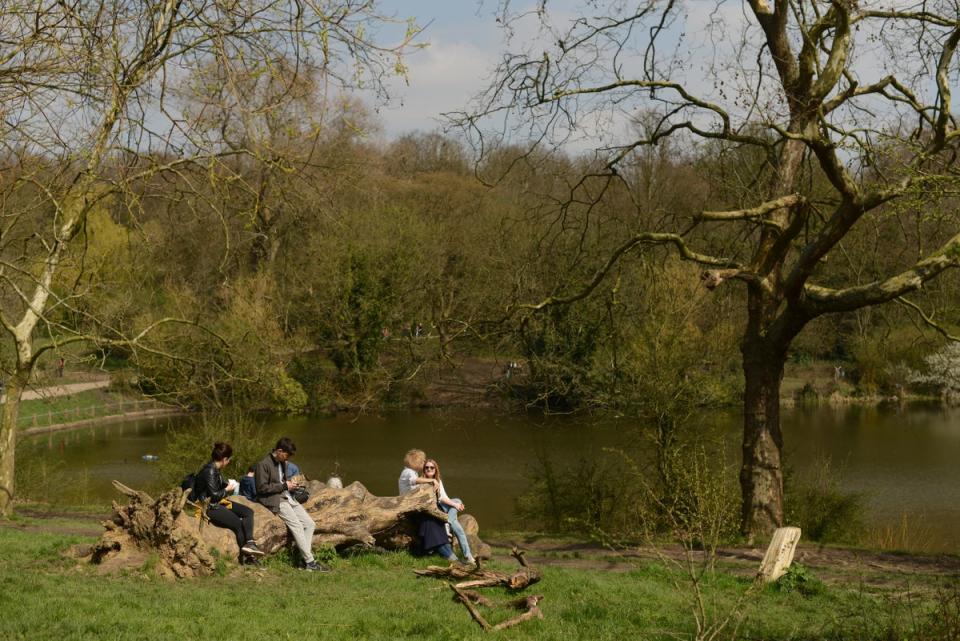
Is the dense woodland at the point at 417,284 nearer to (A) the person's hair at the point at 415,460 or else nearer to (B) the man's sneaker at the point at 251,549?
(A) the person's hair at the point at 415,460

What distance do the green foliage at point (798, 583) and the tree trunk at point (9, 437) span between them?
35.9 ft

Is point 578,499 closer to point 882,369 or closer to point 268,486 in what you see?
point 268,486

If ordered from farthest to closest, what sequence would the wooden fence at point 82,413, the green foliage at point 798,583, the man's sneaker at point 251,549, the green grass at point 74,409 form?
1. the green grass at point 74,409
2. the wooden fence at point 82,413
3. the man's sneaker at point 251,549
4. the green foliage at point 798,583

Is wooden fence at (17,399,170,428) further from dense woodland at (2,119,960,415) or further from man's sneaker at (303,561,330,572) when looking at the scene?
man's sneaker at (303,561,330,572)

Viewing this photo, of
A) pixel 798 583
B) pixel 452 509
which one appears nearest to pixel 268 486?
pixel 452 509

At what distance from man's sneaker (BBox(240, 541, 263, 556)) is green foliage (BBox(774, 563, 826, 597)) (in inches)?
194

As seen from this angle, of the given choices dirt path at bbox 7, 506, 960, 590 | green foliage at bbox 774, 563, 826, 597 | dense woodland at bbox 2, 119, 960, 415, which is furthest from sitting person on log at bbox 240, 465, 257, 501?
green foliage at bbox 774, 563, 826, 597

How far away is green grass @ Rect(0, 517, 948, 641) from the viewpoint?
21.6 ft

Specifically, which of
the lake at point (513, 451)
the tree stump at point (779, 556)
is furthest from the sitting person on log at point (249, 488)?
the lake at point (513, 451)

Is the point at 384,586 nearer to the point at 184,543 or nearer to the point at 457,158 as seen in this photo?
the point at 184,543

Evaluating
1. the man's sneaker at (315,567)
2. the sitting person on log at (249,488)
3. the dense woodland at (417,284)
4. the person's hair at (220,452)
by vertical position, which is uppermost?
the dense woodland at (417,284)

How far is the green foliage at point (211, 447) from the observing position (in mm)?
17984

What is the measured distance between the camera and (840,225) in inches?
465

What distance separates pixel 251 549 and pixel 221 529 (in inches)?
14.2
